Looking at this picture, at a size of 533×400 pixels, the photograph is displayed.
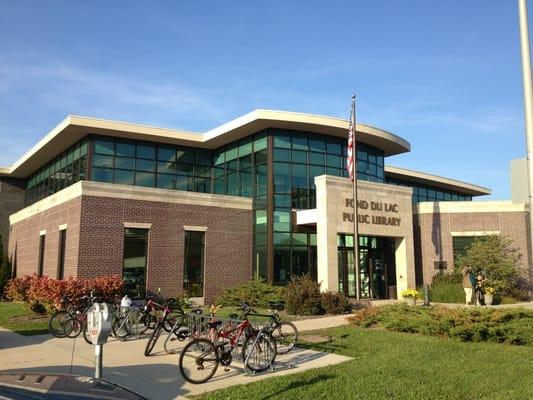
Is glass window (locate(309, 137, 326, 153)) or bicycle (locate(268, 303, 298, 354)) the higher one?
glass window (locate(309, 137, 326, 153))

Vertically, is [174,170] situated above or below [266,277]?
above

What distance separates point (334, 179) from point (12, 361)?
1587 centimetres

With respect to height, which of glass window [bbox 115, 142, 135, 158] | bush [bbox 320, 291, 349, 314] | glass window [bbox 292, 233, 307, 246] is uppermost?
glass window [bbox 115, 142, 135, 158]

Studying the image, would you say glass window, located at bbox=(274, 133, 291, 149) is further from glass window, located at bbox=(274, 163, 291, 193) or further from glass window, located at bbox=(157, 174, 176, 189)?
glass window, located at bbox=(157, 174, 176, 189)

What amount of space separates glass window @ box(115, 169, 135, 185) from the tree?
1797cm

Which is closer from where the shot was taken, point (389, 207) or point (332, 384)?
point (332, 384)

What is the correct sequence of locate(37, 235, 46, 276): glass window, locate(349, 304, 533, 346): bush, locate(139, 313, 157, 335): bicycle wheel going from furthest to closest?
1. locate(37, 235, 46, 276): glass window
2. locate(139, 313, 157, 335): bicycle wheel
3. locate(349, 304, 533, 346): bush

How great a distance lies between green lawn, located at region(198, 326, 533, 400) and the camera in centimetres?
758

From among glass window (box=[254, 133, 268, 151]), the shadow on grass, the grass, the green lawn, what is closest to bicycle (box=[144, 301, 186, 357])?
the green lawn

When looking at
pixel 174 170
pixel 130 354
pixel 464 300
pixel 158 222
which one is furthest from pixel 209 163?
pixel 130 354

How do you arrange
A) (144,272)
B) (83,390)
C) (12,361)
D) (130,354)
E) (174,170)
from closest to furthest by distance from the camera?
(83,390), (12,361), (130,354), (144,272), (174,170)

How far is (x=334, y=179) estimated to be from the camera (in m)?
23.2

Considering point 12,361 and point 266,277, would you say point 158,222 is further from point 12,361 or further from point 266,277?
point 12,361

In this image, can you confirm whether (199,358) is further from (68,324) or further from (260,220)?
(260,220)
